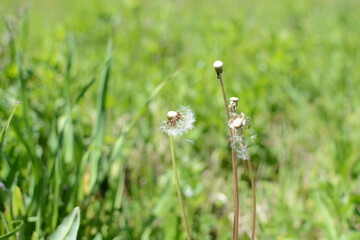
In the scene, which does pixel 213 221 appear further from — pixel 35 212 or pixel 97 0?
pixel 97 0

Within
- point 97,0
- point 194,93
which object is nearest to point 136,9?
point 97,0

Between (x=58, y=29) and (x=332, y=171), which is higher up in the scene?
(x=58, y=29)

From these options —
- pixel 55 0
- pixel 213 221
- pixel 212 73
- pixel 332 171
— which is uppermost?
pixel 55 0

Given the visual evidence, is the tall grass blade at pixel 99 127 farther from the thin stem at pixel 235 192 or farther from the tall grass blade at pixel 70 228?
the thin stem at pixel 235 192

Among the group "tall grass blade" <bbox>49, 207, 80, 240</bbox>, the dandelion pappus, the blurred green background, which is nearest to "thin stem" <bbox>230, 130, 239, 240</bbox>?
the dandelion pappus

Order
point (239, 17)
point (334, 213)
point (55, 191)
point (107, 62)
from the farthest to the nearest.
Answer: point (239, 17) → point (334, 213) → point (107, 62) → point (55, 191)

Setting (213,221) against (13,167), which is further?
(213,221)

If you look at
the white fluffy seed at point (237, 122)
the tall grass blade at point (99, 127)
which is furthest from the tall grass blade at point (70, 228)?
the white fluffy seed at point (237, 122)

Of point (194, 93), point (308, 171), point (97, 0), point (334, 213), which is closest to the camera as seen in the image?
point (334, 213)

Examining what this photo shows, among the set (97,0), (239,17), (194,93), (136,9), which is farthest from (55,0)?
(194,93)
